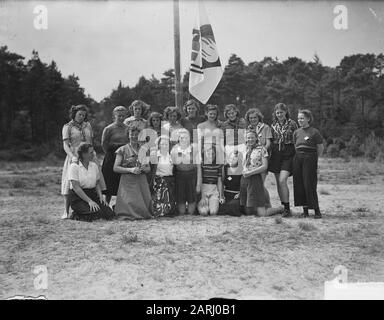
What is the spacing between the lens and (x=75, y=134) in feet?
21.7

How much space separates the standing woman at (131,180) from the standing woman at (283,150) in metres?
2.07

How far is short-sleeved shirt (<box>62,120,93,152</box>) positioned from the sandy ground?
49.4 inches

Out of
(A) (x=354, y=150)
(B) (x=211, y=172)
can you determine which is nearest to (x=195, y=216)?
(B) (x=211, y=172)

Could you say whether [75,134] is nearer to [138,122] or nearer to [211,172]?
[138,122]

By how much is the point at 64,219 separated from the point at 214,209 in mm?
2344

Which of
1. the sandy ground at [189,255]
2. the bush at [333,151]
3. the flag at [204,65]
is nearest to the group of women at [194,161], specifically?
the sandy ground at [189,255]

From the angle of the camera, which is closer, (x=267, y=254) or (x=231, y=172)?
(x=267, y=254)

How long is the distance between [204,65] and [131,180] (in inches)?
110

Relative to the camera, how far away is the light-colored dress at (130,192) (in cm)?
641

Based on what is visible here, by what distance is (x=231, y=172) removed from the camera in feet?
22.7

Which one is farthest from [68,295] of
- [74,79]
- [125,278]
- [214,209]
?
[74,79]

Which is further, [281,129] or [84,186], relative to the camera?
[281,129]

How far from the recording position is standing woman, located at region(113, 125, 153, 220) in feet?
21.0
